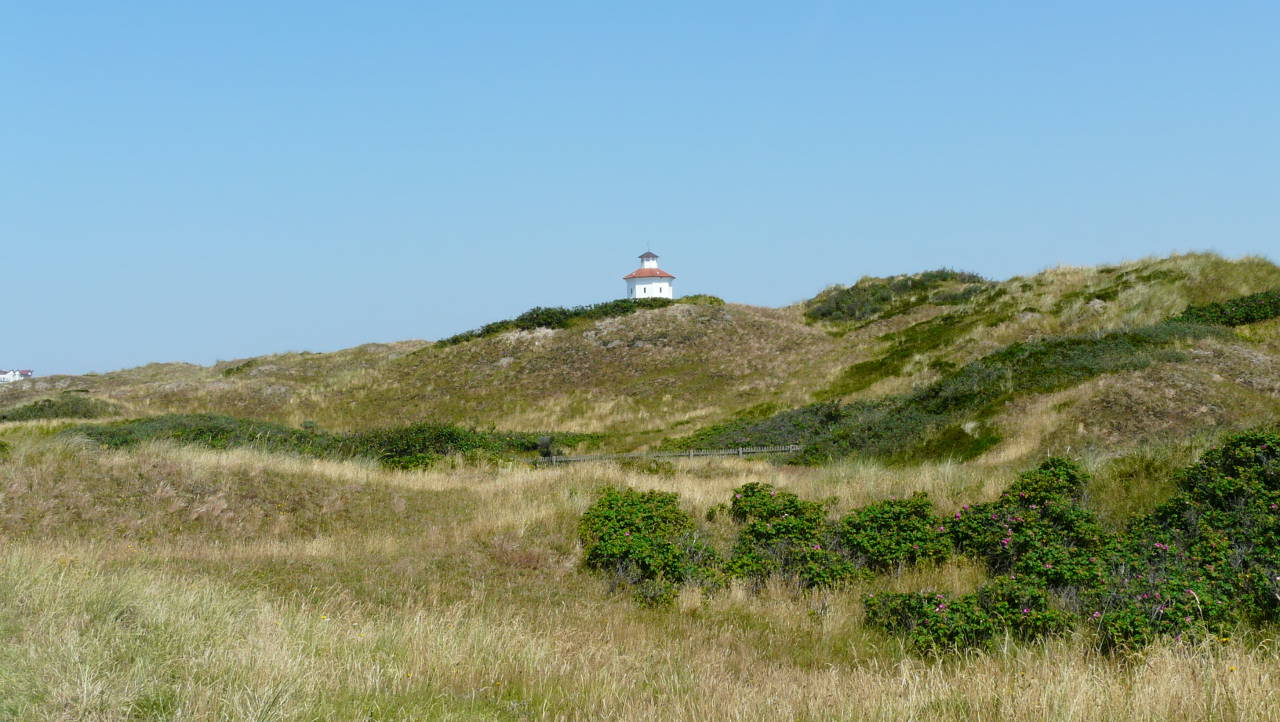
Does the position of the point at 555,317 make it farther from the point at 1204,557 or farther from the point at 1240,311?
the point at 1204,557

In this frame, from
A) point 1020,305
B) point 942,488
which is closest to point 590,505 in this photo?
point 942,488

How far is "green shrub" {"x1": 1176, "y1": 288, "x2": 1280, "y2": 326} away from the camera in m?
29.7

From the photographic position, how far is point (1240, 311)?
3014cm

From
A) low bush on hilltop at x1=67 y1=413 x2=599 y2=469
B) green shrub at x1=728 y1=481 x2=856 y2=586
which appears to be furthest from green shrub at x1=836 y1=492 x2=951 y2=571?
low bush on hilltop at x1=67 y1=413 x2=599 y2=469

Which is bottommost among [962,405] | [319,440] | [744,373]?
[319,440]

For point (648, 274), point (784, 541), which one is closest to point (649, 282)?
point (648, 274)

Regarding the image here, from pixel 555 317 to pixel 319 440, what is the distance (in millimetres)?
36955

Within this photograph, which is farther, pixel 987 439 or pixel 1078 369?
pixel 1078 369

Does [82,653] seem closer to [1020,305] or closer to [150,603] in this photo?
[150,603]

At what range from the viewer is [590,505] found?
1555 cm

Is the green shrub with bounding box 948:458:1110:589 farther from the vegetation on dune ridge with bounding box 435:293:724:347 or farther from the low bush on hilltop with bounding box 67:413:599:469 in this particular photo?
the vegetation on dune ridge with bounding box 435:293:724:347

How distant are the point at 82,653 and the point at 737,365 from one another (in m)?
46.0

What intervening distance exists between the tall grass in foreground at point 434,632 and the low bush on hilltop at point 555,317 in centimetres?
4620

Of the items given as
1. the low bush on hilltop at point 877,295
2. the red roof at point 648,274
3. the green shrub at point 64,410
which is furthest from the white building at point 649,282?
the green shrub at point 64,410
